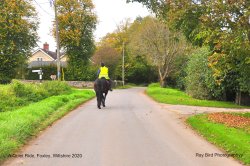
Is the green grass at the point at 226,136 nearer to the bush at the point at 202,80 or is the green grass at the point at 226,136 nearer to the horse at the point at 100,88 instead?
the horse at the point at 100,88

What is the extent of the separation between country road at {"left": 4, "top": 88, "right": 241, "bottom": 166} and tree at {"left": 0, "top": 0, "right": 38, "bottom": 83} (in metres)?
42.1

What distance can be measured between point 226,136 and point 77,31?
52084mm

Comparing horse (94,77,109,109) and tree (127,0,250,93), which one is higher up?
tree (127,0,250,93)

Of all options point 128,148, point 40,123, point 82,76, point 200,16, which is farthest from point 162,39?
point 128,148

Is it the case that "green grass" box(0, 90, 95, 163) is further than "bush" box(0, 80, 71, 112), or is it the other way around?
"bush" box(0, 80, 71, 112)

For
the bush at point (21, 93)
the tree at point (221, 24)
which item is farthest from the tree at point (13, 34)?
the tree at point (221, 24)

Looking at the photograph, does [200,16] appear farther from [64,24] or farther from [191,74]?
[64,24]

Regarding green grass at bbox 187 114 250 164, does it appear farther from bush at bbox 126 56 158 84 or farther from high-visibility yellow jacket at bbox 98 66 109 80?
bush at bbox 126 56 158 84

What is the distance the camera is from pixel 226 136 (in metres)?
11.2

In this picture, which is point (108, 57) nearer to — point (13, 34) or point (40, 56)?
point (40, 56)

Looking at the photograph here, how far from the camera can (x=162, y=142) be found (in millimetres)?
10680

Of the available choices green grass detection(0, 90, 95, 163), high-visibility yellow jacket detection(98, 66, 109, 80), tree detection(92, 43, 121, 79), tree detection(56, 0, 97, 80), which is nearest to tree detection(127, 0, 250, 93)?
high-visibility yellow jacket detection(98, 66, 109, 80)

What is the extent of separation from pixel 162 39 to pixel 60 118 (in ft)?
127

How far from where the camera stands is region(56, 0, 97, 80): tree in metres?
61.9
